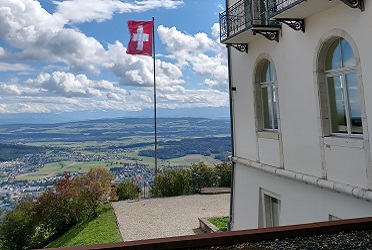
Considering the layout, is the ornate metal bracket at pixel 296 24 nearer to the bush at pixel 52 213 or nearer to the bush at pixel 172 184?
the bush at pixel 52 213

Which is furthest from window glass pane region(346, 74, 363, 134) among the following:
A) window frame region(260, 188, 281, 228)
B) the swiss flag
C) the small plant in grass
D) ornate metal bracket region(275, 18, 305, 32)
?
the swiss flag

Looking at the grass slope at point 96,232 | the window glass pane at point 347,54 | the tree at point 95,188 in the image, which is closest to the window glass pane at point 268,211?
the window glass pane at point 347,54

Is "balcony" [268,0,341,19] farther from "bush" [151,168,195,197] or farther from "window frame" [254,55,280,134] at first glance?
"bush" [151,168,195,197]

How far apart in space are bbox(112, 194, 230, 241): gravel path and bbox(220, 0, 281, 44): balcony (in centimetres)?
897

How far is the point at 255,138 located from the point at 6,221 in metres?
15.9

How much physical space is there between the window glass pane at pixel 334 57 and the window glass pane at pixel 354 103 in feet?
1.40

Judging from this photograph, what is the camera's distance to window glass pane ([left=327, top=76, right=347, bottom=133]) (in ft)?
22.2

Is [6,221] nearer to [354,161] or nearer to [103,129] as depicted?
[354,161]

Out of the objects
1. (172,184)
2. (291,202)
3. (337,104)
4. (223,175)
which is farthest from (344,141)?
(223,175)

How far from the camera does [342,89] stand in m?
6.75

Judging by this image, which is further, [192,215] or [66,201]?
[66,201]

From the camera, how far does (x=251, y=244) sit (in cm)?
411

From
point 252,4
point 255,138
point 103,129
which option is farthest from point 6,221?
point 103,129

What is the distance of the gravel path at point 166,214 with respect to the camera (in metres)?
14.7
